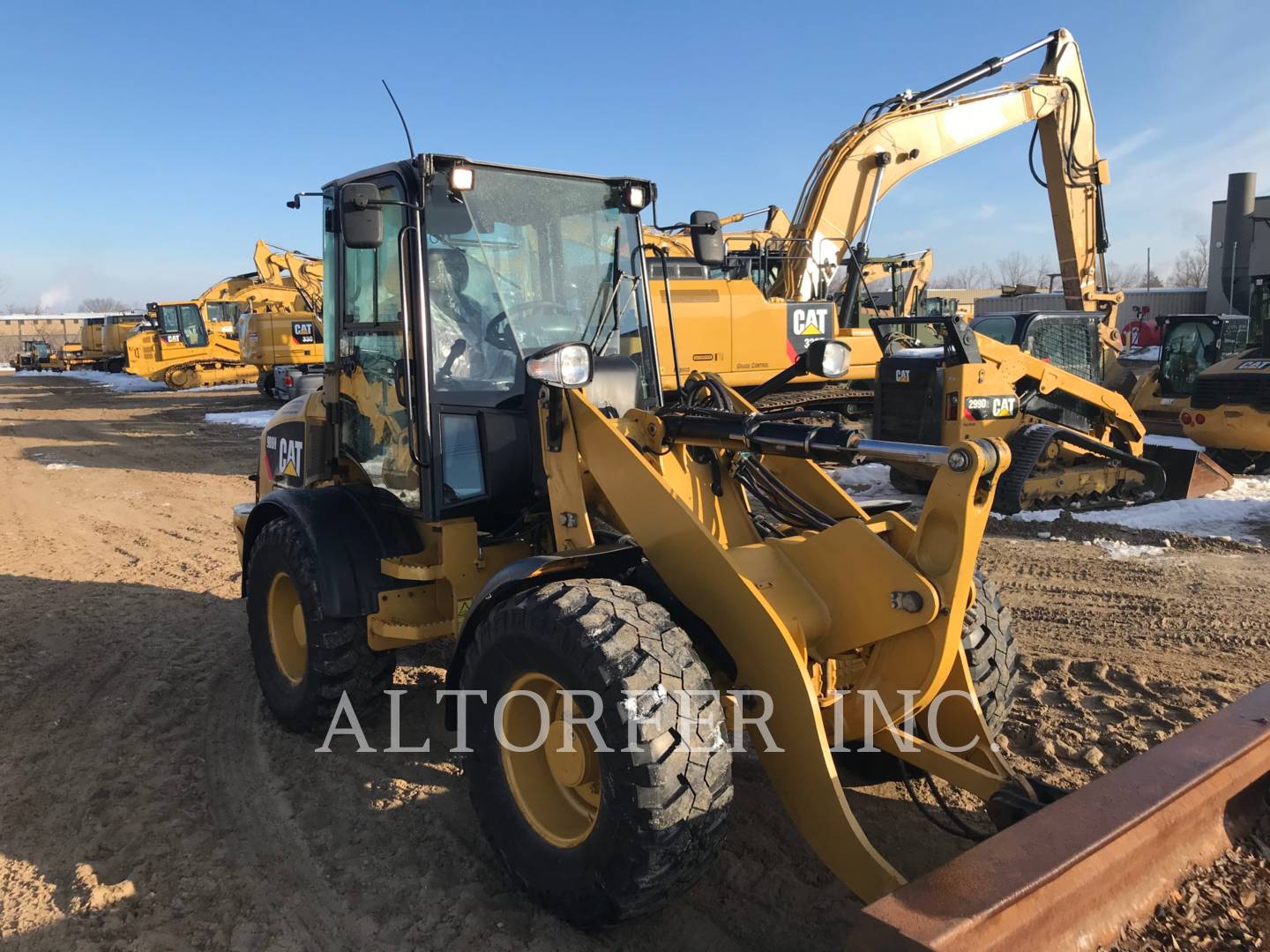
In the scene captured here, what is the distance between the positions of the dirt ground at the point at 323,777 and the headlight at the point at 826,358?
166 cm

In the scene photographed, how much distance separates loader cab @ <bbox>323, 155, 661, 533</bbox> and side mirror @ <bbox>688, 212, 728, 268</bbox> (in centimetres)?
29

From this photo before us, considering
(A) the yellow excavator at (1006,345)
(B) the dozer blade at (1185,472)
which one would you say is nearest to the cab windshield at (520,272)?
(A) the yellow excavator at (1006,345)

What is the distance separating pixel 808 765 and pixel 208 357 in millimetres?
30937

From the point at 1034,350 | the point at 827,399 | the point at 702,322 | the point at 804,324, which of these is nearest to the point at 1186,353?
the point at 1034,350

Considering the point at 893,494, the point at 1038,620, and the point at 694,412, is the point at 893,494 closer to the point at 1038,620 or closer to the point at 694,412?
the point at 1038,620

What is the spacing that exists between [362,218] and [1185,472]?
8.41 metres

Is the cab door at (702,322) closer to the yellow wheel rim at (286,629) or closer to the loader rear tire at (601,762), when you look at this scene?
the yellow wheel rim at (286,629)

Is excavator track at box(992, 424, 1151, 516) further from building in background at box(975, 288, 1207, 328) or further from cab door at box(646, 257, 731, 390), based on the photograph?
building in background at box(975, 288, 1207, 328)

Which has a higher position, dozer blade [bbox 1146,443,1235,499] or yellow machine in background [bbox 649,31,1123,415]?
yellow machine in background [bbox 649,31,1123,415]

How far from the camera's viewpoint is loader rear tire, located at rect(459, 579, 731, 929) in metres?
2.55

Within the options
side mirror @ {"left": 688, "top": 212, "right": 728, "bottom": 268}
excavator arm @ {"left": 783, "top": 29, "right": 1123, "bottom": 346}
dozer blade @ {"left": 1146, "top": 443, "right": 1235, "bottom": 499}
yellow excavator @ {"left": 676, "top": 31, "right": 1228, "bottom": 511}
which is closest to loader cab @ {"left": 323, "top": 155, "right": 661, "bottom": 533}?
side mirror @ {"left": 688, "top": 212, "right": 728, "bottom": 268}

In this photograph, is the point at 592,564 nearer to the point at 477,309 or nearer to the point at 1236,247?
the point at 477,309

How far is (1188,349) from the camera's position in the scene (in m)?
13.1

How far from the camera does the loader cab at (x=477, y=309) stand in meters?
3.67
